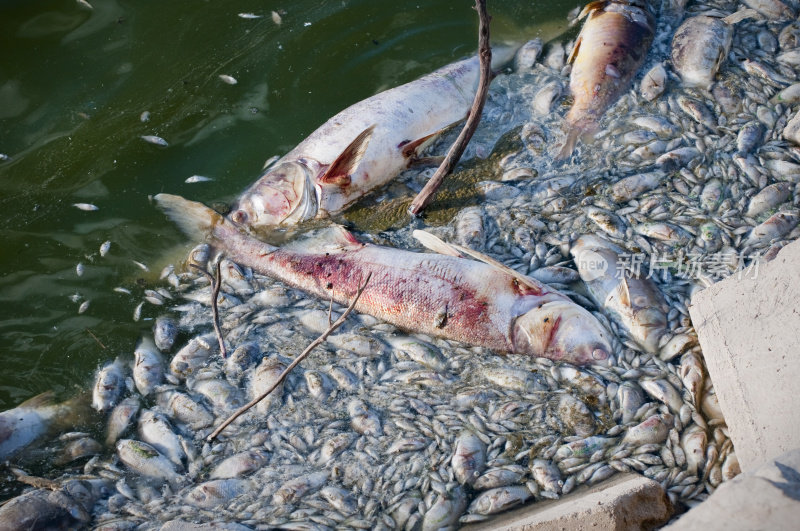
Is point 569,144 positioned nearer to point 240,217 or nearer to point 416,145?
point 416,145

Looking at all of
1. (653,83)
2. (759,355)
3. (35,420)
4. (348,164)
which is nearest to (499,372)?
(759,355)

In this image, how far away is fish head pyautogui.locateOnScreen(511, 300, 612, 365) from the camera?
3.92m

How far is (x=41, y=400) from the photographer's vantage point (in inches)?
165

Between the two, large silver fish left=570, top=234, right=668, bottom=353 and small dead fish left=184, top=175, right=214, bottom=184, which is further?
small dead fish left=184, top=175, right=214, bottom=184

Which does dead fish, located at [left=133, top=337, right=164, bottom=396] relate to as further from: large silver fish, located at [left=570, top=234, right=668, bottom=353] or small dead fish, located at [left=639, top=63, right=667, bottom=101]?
small dead fish, located at [left=639, top=63, right=667, bottom=101]

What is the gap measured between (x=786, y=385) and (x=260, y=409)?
2.71 m

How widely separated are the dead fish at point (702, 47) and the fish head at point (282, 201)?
309 centimetres

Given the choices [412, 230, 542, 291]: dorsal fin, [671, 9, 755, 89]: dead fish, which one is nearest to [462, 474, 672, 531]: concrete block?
[412, 230, 542, 291]: dorsal fin

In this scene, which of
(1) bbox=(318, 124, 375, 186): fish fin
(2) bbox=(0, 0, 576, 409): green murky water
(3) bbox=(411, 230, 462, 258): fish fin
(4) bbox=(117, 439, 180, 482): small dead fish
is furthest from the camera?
(1) bbox=(318, 124, 375, 186): fish fin

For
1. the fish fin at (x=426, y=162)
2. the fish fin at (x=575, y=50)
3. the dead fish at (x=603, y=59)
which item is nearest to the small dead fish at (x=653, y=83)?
the dead fish at (x=603, y=59)

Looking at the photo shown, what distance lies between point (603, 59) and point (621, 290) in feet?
7.34

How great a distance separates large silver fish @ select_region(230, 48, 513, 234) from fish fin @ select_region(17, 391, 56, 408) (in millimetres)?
1720

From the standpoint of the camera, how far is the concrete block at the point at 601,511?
308 centimetres

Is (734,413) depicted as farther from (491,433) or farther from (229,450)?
(229,450)
